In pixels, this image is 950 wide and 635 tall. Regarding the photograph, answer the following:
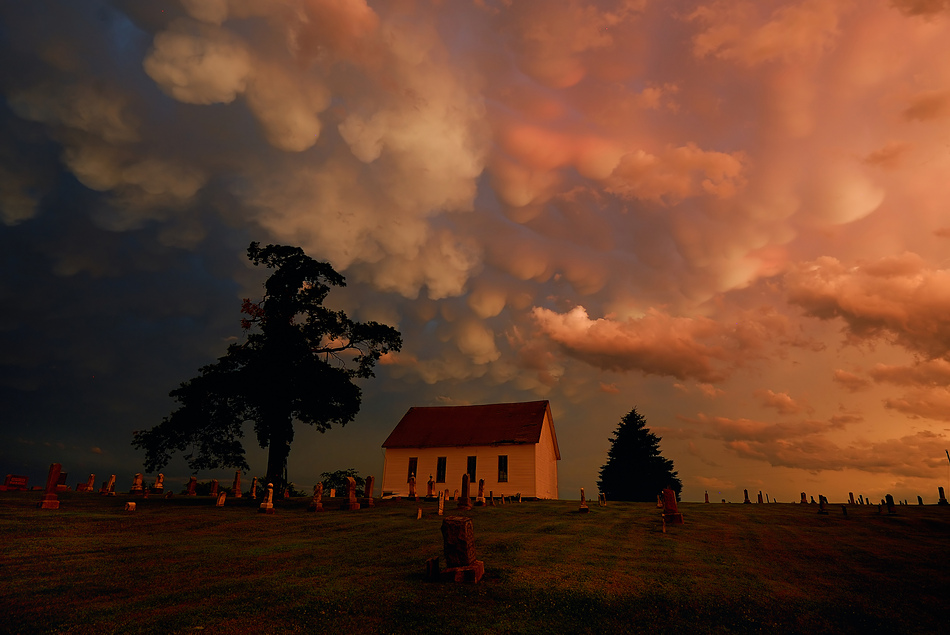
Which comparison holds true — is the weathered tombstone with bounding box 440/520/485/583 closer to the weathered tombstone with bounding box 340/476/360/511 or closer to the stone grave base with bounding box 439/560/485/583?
the stone grave base with bounding box 439/560/485/583

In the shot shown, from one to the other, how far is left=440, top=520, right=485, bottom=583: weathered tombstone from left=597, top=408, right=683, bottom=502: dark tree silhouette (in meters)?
52.1

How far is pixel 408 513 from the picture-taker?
27516 millimetres

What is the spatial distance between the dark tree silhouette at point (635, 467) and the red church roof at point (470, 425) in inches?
699

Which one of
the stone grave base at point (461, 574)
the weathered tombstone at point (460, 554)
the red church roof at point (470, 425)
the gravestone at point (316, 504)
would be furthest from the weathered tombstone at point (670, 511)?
the red church roof at point (470, 425)

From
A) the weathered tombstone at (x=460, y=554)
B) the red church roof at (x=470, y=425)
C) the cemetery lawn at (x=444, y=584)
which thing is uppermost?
the red church roof at (x=470, y=425)

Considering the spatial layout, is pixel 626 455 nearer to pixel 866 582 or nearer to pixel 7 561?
pixel 866 582

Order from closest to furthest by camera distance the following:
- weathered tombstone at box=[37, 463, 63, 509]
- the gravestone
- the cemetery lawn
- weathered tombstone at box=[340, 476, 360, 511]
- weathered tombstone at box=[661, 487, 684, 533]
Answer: the cemetery lawn, weathered tombstone at box=[37, 463, 63, 509], weathered tombstone at box=[661, 487, 684, 533], the gravestone, weathered tombstone at box=[340, 476, 360, 511]

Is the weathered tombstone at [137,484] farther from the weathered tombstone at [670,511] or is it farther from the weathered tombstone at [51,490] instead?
the weathered tombstone at [670,511]

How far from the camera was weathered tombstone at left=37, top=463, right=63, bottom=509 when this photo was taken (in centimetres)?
2294

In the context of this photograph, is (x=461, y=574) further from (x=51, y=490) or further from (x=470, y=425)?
(x=470, y=425)

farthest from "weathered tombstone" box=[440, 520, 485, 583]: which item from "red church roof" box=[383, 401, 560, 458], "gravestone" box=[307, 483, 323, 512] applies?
"red church roof" box=[383, 401, 560, 458]

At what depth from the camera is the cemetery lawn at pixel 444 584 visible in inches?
407

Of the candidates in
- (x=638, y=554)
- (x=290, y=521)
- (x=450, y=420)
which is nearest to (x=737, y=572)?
(x=638, y=554)

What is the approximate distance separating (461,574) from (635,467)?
53.6 meters
